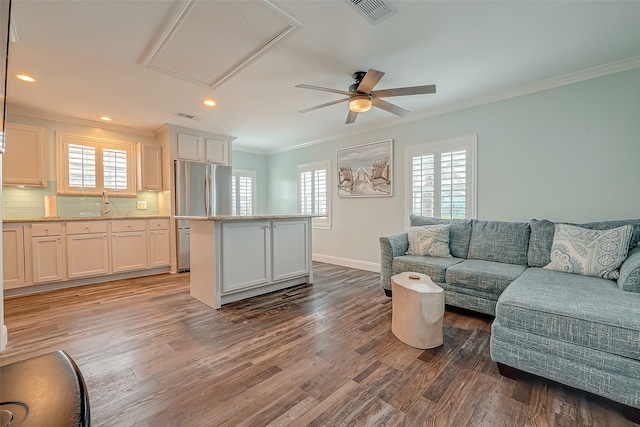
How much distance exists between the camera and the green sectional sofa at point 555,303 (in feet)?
4.83

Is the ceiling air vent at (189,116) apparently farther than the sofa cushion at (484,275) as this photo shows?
Yes

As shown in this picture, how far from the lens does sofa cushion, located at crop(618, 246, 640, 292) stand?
1.88 metres

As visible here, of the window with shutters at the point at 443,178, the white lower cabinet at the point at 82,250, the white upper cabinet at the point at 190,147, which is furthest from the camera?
the white upper cabinet at the point at 190,147

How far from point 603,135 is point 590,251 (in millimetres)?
1346

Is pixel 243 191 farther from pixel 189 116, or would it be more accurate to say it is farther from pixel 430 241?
pixel 430 241

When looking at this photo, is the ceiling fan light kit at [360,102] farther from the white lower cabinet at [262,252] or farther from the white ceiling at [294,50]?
the white lower cabinet at [262,252]

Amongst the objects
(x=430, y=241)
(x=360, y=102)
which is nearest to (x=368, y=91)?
(x=360, y=102)

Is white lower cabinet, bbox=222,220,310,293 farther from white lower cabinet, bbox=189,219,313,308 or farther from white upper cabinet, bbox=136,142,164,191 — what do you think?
white upper cabinet, bbox=136,142,164,191

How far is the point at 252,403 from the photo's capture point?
1.57m

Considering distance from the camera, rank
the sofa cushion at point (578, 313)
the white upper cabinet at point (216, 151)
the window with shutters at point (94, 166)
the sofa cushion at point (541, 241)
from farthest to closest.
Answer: the white upper cabinet at point (216, 151)
the window with shutters at point (94, 166)
the sofa cushion at point (541, 241)
the sofa cushion at point (578, 313)

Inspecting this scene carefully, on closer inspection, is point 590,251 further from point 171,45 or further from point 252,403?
point 171,45

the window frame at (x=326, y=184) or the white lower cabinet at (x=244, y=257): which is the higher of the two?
the window frame at (x=326, y=184)

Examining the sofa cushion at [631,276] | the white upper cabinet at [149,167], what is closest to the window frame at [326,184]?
the white upper cabinet at [149,167]

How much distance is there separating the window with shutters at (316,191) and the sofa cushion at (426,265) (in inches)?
89.3
